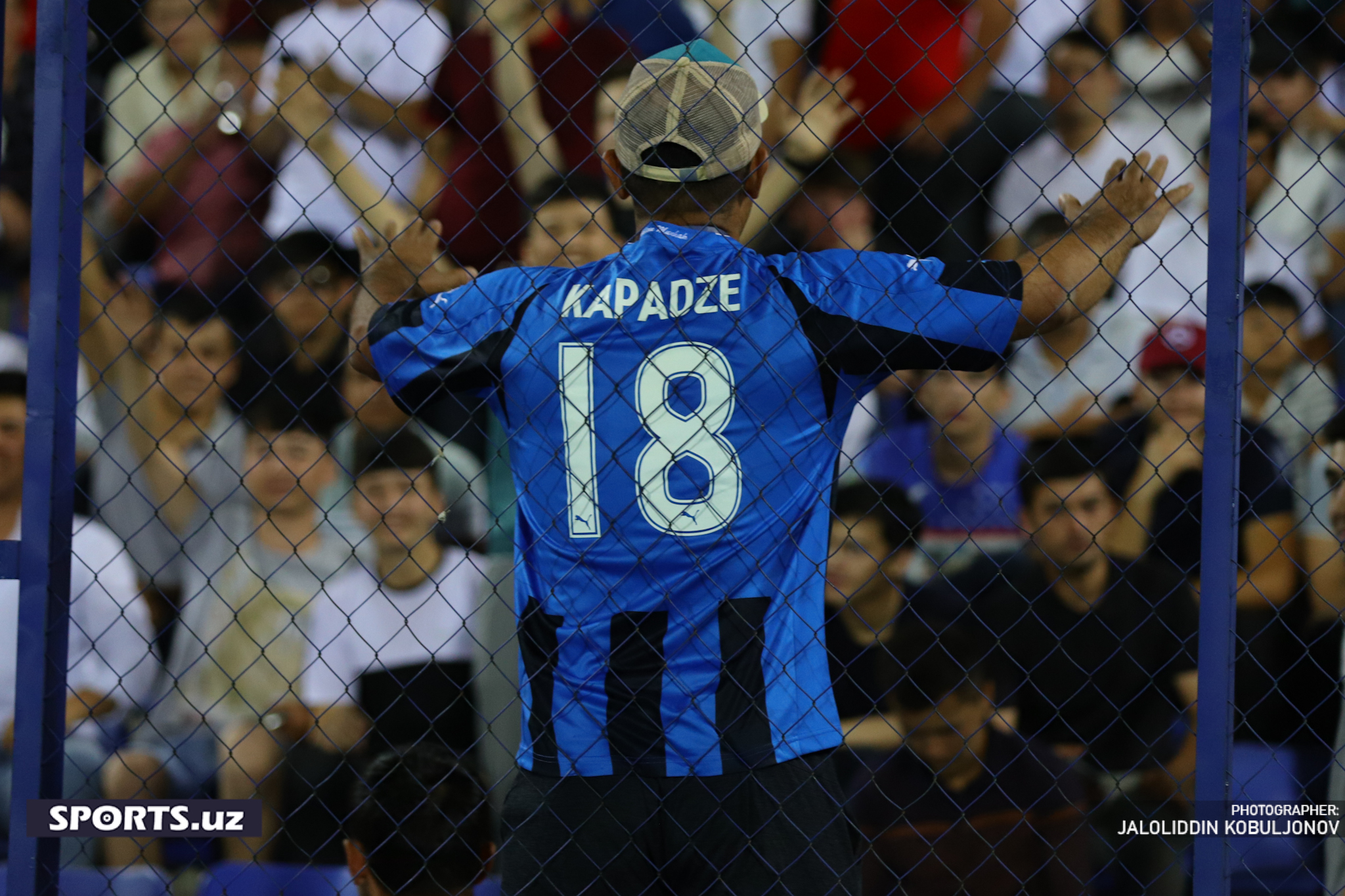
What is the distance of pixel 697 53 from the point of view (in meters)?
2.15

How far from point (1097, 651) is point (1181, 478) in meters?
0.58

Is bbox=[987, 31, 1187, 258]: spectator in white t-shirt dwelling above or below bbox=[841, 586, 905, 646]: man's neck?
above

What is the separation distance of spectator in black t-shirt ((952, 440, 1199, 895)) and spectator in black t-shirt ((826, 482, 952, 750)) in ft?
0.68

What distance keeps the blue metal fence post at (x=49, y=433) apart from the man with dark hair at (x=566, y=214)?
1.34 metres

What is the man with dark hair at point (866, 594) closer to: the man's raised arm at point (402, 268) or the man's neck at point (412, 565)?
the man's neck at point (412, 565)

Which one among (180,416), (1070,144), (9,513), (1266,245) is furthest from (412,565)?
(1266,245)

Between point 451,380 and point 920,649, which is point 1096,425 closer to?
point 920,649

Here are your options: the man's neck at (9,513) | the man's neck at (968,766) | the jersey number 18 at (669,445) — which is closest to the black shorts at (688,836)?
the jersey number 18 at (669,445)

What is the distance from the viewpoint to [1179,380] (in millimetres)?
3627

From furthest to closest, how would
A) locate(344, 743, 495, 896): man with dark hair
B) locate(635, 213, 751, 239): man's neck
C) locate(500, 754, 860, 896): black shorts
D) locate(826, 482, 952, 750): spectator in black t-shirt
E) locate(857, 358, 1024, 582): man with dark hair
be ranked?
locate(857, 358, 1024, 582): man with dark hair, locate(826, 482, 952, 750): spectator in black t-shirt, locate(344, 743, 495, 896): man with dark hair, locate(635, 213, 751, 239): man's neck, locate(500, 754, 860, 896): black shorts

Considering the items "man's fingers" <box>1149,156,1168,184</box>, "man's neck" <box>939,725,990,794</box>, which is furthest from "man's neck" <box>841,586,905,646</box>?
"man's fingers" <box>1149,156,1168,184</box>

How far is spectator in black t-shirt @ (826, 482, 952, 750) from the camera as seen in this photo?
3469 mm

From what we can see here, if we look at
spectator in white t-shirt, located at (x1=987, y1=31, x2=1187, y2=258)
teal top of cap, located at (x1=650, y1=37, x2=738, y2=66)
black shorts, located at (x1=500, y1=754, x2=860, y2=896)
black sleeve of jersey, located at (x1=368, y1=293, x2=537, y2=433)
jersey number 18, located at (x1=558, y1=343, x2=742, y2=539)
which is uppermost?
spectator in white t-shirt, located at (x1=987, y1=31, x2=1187, y2=258)

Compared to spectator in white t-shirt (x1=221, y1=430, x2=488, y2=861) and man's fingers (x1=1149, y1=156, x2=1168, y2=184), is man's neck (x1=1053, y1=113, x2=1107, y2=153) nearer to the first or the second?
man's fingers (x1=1149, y1=156, x2=1168, y2=184)
